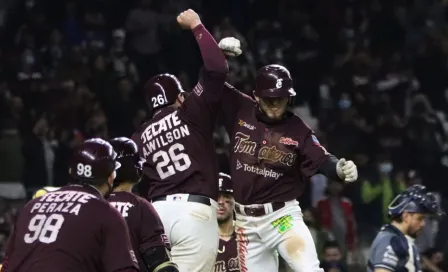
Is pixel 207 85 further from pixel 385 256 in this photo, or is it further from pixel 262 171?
pixel 385 256

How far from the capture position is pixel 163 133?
26.8 ft

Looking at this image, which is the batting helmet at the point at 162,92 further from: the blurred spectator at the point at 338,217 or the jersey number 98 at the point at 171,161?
the blurred spectator at the point at 338,217

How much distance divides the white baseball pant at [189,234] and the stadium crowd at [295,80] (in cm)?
465

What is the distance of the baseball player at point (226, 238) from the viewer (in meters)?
9.70

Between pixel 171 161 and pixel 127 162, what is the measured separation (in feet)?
3.24

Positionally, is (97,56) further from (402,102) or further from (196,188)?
(196,188)

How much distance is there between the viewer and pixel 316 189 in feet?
46.9

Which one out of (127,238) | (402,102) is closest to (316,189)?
(402,102)

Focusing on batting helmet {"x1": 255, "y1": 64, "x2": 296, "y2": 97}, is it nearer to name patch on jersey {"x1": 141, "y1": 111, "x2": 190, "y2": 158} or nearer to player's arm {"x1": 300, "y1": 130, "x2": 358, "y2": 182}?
player's arm {"x1": 300, "y1": 130, "x2": 358, "y2": 182}

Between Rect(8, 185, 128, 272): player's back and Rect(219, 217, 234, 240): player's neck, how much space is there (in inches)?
147

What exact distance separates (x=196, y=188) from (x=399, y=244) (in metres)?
1.46

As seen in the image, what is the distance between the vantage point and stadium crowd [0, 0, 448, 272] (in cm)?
1387

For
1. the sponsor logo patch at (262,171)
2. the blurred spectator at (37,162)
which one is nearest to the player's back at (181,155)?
the sponsor logo patch at (262,171)

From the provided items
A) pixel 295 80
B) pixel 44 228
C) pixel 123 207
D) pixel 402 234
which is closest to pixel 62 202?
pixel 44 228
